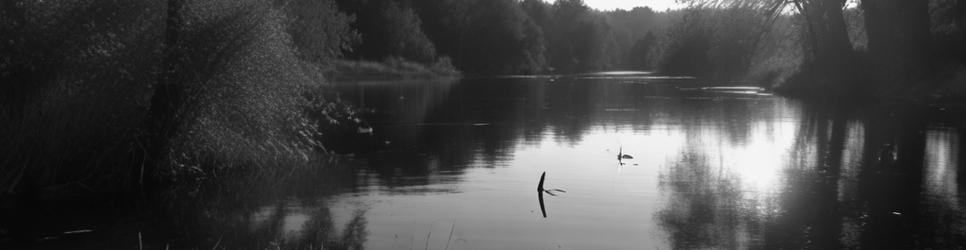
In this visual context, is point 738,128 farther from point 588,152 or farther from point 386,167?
point 386,167

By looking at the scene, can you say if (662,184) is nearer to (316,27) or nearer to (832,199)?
(832,199)

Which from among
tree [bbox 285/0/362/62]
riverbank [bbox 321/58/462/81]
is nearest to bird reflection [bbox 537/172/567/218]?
tree [bbox 285/0/362/62]

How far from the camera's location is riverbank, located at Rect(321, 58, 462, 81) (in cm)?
7998

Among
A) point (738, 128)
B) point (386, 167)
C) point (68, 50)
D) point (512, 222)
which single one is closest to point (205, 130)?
point (68, 50)

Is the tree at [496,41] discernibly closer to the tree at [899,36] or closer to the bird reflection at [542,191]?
the tree at [899,36]

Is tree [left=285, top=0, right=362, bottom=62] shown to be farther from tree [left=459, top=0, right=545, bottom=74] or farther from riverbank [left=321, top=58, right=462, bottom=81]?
tree [left=459, top=0, right=545, bottom=74]

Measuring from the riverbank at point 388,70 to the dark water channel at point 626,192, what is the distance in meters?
50.1

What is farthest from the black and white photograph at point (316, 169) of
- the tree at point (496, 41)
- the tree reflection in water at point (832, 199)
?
the tree at point (496, 41)

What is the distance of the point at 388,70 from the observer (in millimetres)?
86312

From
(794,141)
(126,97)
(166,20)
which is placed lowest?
(794,141)

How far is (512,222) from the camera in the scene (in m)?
13.3

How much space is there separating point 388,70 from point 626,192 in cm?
7105

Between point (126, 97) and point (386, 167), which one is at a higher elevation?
point (126, 97)

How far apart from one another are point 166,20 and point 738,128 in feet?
58.7
